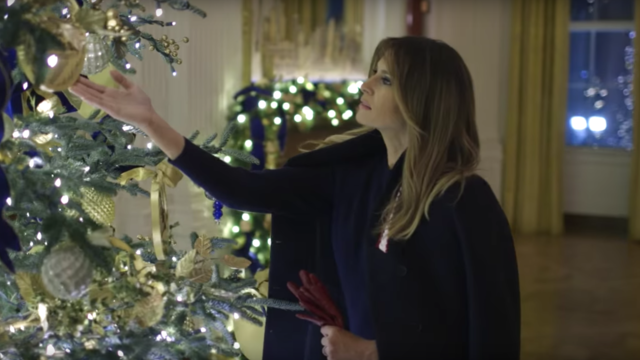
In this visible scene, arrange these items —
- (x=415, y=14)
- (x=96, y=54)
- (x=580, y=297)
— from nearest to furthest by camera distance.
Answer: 1. (x=96, y=54)
2. (x=580, y=297)
3. (x=415, y=14)

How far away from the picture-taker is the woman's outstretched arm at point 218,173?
1313mm

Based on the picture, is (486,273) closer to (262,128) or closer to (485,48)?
(262,128)

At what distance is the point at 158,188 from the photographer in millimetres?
1557

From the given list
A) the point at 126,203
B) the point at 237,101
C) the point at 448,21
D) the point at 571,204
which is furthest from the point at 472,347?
the point at 571,204

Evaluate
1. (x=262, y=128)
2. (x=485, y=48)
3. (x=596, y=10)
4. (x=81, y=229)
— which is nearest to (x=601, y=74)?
(x=596, y=10)

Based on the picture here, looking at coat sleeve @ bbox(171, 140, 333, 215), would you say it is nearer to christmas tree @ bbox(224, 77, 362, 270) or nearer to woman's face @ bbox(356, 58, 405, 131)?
woman's face @ bbox(356, 58, 405, 131)

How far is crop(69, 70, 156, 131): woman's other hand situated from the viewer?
1.28m

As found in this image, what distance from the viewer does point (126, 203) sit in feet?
12.5

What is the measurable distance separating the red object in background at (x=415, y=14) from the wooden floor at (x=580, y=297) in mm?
1844

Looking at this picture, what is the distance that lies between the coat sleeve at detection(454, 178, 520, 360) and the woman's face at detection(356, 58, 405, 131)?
201 millimetres

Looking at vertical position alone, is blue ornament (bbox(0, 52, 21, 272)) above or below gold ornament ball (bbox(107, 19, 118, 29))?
below

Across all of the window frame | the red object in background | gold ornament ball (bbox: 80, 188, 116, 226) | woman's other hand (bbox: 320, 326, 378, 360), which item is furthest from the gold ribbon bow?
the window frame

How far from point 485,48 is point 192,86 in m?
2.93

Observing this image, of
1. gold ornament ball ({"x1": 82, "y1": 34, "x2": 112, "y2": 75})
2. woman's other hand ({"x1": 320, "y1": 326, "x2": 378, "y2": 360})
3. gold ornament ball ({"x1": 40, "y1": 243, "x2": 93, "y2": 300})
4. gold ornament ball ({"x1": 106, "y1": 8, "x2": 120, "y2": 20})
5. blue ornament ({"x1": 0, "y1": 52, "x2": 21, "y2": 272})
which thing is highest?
gold ornament ball ({"x1": 106, "y1": 8, "x2": 120, "y2": 20})
